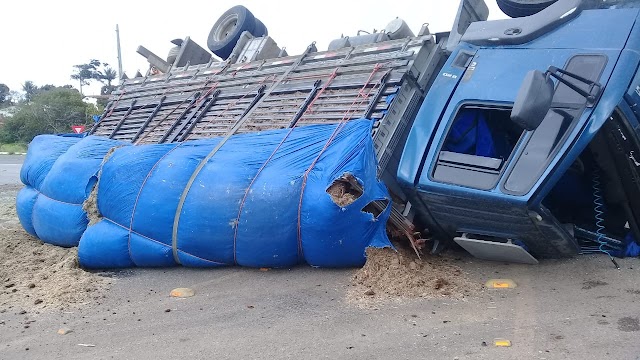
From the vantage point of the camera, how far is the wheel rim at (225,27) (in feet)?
33.9

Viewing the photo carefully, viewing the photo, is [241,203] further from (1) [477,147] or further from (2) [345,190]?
(1) [477,147]

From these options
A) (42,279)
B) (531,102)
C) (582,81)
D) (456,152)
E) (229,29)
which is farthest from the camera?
(229,29)

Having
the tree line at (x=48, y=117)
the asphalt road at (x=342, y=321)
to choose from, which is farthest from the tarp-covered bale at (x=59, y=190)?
the tree line at (x=48, y=117)

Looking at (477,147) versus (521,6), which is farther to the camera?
(521,6)

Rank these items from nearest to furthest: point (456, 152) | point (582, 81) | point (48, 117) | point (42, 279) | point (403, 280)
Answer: point (582, 81) → point (403, 280) → point (456, 152) → point (42, 279) → point (48, 117)

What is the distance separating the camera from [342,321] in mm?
3906

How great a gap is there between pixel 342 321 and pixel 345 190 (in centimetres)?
132

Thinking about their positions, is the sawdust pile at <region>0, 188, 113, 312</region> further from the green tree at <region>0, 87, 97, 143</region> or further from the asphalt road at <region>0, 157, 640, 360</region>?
the green tree at <region>0, 87, 97, 143</region>

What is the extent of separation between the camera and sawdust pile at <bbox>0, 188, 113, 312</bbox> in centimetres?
489

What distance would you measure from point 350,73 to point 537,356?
4.06 meters

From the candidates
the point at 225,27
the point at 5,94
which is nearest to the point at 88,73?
the point at 5,94

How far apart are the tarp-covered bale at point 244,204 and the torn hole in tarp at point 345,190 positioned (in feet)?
0.14

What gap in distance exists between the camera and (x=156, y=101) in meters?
9.17

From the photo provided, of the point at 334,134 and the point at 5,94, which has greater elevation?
the point at 5,94
